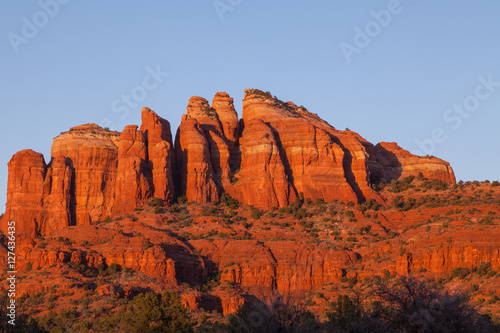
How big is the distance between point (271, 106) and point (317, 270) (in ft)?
118

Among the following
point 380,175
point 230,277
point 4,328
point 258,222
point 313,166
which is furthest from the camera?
point 380,175

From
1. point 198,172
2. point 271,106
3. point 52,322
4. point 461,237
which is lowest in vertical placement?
point 52,322

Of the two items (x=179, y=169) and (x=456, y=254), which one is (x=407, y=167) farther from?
(x=456, y=254)

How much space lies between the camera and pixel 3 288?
83.4m

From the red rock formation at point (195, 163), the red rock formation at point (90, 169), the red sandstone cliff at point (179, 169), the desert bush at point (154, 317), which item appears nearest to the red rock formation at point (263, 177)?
the red sandstone cliff at point (179, 169)

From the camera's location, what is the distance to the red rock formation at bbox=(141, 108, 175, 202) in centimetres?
10719

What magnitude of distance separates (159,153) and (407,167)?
3711cm

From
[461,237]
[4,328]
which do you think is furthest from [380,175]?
[4,328]

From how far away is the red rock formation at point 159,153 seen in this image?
352ft

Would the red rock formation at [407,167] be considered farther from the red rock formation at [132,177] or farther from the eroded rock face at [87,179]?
the red rock formation at [132,177]

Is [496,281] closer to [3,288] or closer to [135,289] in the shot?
[135,289]

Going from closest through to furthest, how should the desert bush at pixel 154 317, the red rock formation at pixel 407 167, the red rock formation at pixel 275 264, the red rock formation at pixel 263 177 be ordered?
1. the desert bush at pixel 154 317
2. the red rock formation at pixel 275 264
3. the red rock formation at pixel 263 177
4. the red rock formation at pixel 407 167

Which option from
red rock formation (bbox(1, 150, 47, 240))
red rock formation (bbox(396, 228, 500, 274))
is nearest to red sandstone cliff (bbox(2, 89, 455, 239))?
red rock formation (bbox(1, 150, 47, 240))

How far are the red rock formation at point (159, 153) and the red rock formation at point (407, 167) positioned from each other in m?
29.2
